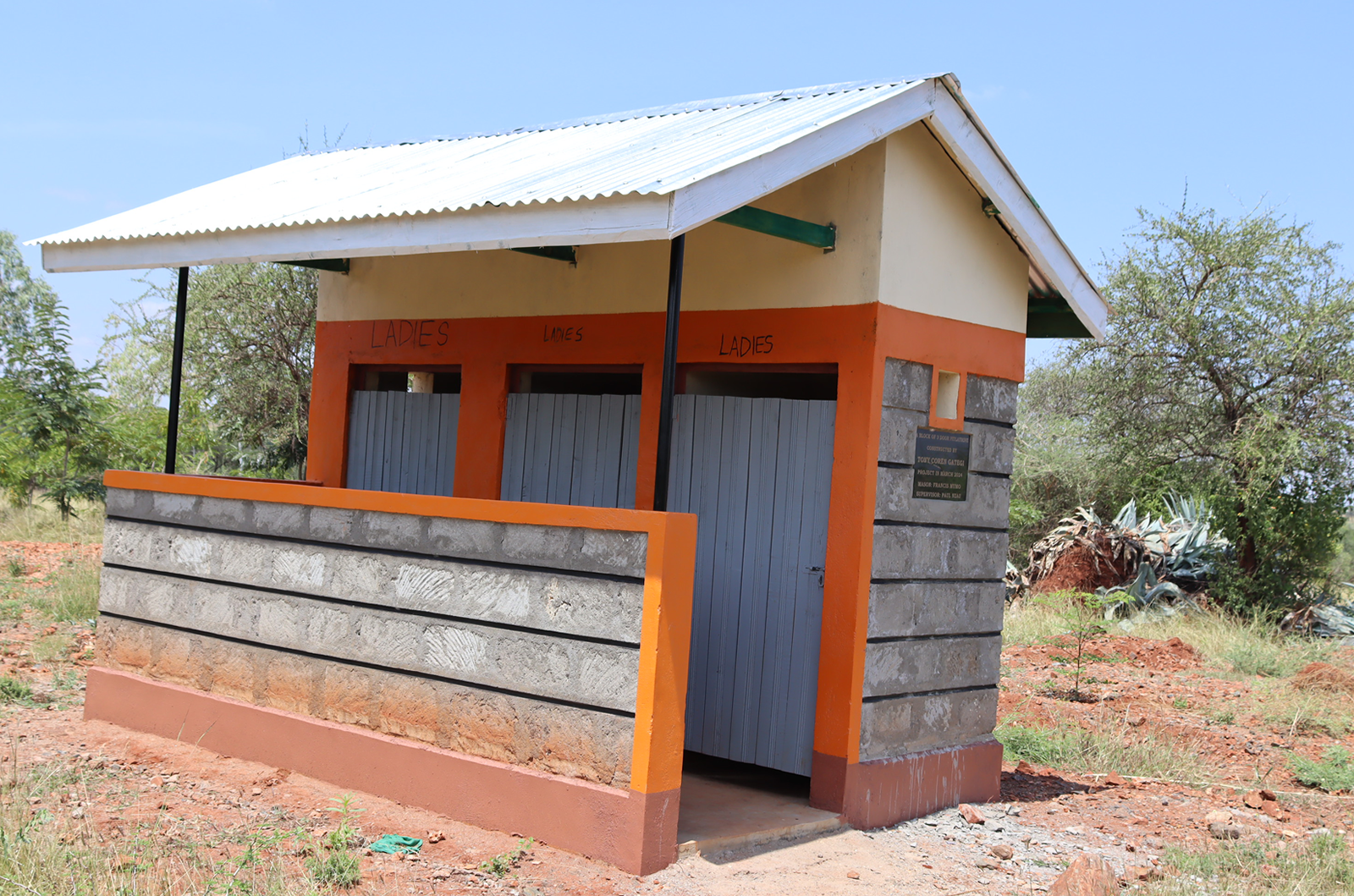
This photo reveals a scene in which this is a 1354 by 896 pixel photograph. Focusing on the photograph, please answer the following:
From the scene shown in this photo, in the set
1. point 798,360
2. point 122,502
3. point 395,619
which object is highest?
point 798,360

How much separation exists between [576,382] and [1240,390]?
12.4 meters

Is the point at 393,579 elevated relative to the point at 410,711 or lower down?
elevated

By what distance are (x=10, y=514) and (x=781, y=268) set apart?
636 inches

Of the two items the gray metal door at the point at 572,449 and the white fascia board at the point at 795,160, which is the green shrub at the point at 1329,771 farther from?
the white fascia board at the point at 795,160

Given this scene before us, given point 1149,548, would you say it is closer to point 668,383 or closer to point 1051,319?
point 1051,319

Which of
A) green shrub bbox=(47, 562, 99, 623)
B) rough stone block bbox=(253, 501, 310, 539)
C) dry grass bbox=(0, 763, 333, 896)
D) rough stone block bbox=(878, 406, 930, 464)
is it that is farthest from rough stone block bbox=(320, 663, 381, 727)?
green shrub bbox=(47, 562, 99, 623)

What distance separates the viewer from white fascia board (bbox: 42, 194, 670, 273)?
5.30m

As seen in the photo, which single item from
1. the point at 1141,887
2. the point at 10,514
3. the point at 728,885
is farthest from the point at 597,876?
the point at 10,514

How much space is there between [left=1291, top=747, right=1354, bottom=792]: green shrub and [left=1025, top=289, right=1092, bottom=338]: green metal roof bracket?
3.53 meters

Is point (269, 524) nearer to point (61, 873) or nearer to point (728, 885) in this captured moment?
point (61, 873)

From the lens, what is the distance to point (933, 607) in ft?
23.0

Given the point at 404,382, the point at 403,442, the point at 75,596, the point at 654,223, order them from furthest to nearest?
the point at 75,596 → the point at 404,382 → the point at 403,442 → the point at 654,223

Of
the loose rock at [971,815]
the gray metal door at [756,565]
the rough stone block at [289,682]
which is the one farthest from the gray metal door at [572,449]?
the loose rock at [971,815]

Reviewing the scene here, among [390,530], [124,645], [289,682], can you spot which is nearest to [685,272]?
[390,530]
